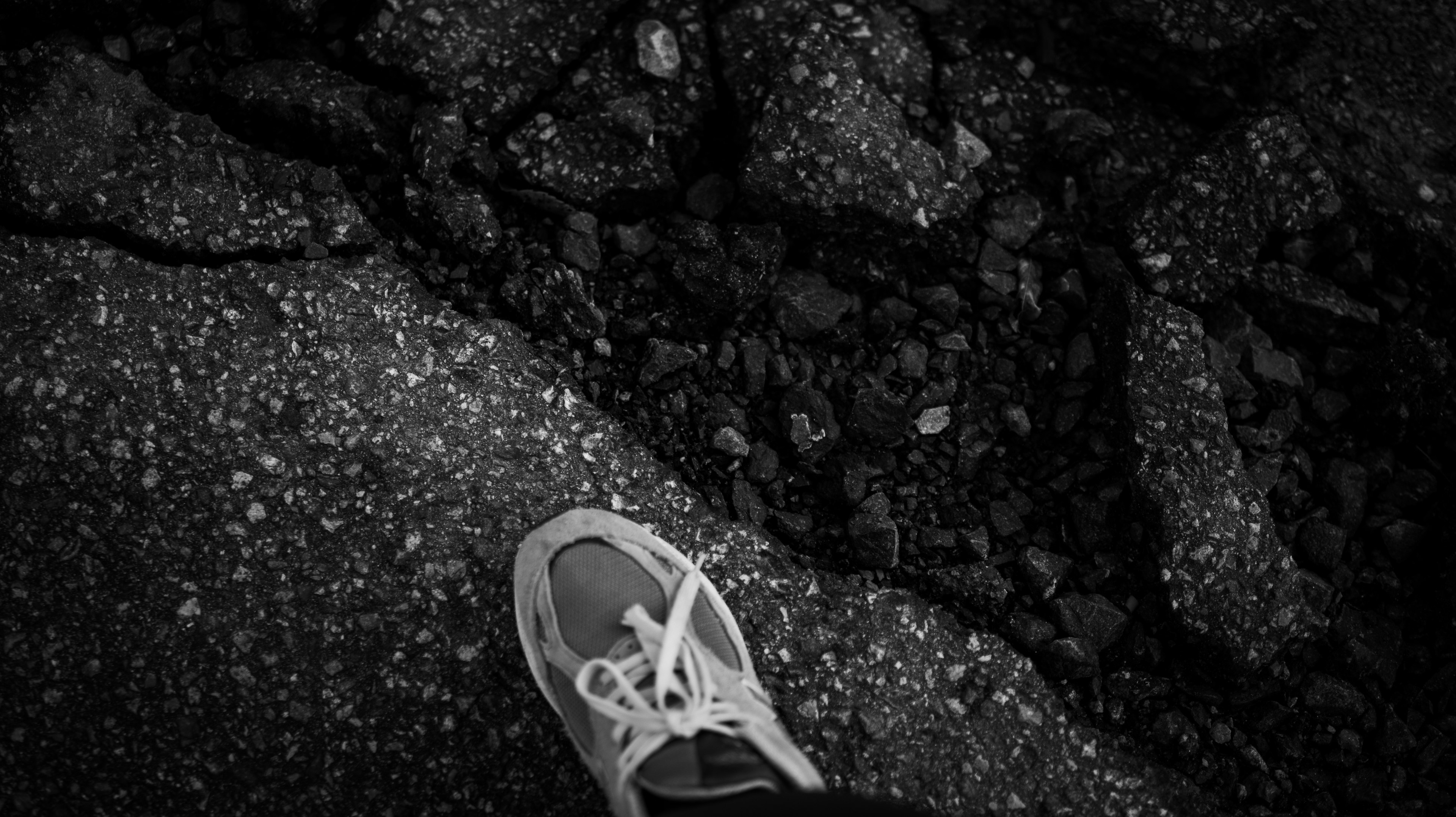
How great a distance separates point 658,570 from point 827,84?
1.09m

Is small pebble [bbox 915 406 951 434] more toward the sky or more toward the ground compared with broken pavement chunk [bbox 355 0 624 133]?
more toward the ground

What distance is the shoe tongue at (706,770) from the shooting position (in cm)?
150

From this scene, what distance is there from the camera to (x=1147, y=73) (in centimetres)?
217

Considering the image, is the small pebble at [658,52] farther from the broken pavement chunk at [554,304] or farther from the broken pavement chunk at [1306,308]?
the broken pavement chunk at [1306,308]

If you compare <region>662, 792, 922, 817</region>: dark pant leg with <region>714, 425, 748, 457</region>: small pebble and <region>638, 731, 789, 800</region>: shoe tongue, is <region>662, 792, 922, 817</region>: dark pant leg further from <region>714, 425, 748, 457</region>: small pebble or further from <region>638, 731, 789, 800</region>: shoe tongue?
<region>714, 425, 748, 457</region>: small pebble

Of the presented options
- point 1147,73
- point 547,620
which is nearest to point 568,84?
point 547,620

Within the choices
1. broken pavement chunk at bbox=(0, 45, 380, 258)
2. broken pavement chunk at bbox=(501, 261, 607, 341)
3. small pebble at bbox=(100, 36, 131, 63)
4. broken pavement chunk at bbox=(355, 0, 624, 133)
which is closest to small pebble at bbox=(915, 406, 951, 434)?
broken pavement chunk at bbox=(501, 261, 607, 341)

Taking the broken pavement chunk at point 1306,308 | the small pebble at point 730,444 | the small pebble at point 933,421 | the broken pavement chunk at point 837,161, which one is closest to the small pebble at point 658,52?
the broken pavement chunk at point 837,161

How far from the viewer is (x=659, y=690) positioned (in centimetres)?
158

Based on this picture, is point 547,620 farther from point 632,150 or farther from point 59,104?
point 59,104

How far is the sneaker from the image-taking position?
5.06ft

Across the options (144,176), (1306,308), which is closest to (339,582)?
(144,176)

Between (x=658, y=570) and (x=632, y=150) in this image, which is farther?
(x=632, y=150)

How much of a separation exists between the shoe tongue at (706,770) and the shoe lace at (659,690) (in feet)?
0.05
